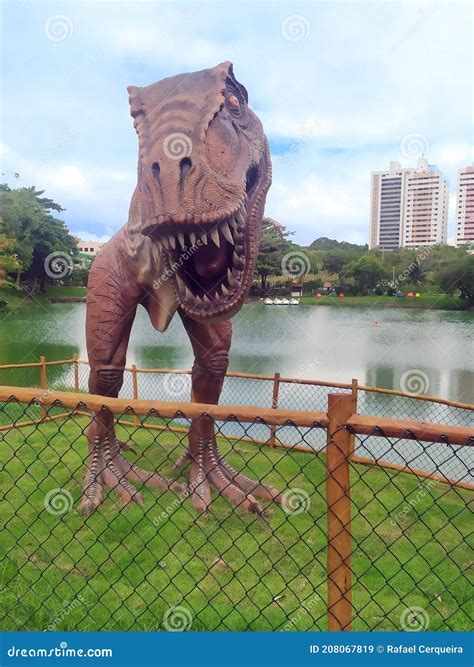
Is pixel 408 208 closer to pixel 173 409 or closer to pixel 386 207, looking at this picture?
pixel 386 207

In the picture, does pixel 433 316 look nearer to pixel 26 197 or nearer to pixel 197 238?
pixel 26 197

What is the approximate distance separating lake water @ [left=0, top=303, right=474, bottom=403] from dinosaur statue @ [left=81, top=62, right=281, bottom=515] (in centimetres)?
922

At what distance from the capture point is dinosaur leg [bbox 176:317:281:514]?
157 inches

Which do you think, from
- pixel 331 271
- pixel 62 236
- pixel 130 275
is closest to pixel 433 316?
pixel 331 271

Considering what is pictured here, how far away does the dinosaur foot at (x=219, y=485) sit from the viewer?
3738mm

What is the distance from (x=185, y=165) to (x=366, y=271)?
85.7ft

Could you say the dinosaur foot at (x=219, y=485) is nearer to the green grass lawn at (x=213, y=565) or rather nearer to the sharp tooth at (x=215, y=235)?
the green grass lawn at (x=213, y=565)

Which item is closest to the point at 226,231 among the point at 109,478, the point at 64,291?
the point at 109,478

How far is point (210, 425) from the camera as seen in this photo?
4242mm

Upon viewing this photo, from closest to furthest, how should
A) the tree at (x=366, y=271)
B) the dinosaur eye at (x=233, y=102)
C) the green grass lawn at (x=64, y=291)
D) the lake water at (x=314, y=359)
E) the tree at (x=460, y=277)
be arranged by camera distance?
the dinosaur eye at (x=233, y=102) < the lake water at (x=314, y=359) < the tree at (x=460, y=277) < the tree at (x=366, y=271) < the green grass lawn at (x=64, y=291)

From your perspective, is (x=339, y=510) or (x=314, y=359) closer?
(x=339, y=510)

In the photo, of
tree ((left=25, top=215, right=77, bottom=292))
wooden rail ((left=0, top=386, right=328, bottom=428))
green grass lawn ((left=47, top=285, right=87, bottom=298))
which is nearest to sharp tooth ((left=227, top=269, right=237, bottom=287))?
wooden rail ((left=0, top=386, right=328, bottom=428))

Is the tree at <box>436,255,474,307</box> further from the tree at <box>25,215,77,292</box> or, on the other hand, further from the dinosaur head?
the dinosaur head

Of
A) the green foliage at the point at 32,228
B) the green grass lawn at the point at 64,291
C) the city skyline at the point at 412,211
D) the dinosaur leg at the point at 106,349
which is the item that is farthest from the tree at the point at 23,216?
the city skyline at the point at 412,211
